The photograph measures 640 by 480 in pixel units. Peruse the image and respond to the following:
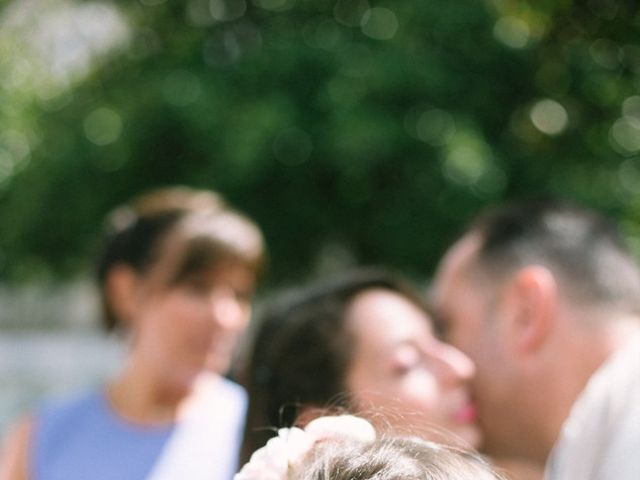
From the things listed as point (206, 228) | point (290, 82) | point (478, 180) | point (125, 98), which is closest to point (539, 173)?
point (478, 180)

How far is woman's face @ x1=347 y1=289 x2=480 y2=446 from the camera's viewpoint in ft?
7.18

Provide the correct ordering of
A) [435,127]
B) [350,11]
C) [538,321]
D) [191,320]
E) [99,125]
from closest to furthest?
1. [538,321]
2. [191,320]
3. [435,127]
4. [350,11]
5. [99,125]

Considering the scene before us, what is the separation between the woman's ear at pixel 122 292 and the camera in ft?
10.1

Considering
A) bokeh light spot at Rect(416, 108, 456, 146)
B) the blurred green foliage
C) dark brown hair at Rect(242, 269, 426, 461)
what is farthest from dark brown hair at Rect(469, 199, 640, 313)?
bokeh light spot at Rect(416, 108, 456, 146)

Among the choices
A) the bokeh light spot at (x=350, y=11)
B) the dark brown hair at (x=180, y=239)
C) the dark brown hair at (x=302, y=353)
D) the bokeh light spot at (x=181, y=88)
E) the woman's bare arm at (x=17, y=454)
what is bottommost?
the bokeh light spot at (x=181, y=88)

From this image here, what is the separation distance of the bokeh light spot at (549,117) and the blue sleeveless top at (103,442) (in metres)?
5.43

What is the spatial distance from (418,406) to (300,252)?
21.2ft

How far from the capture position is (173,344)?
2.93 meters

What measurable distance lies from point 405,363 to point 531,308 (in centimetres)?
33

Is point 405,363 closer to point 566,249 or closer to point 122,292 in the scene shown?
point 566,249

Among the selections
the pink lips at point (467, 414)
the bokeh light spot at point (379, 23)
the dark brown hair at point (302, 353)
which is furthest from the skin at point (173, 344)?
the bokeh light spot at point (379, 23)

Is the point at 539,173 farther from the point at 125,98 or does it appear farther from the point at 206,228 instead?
the point at 206,228

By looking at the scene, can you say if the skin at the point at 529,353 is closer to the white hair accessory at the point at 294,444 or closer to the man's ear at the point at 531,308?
the man's ear at the point at 531,308

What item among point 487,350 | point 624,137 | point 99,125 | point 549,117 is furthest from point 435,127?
point 487,350
